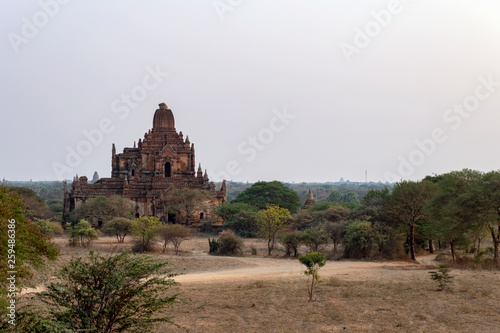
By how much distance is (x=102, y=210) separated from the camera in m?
48.2

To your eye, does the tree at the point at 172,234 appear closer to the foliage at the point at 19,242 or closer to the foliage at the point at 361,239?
the foliage at the point at 361,239

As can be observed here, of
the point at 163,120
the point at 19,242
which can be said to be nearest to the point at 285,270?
the point at 19,242

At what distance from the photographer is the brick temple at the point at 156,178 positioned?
52969mm

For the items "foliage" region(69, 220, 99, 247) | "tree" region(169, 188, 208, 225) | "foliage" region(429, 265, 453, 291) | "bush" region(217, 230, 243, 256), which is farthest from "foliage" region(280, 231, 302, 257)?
"tree" region(169, 188, 208, 225)

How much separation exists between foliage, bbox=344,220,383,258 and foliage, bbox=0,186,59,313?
20912 mm

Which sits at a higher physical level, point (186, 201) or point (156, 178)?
point (156, 178)

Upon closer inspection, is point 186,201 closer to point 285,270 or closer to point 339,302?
point 285,270

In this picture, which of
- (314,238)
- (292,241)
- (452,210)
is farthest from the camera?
(292,241)

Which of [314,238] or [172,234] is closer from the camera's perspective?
[314,238]

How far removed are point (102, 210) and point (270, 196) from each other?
1910 centimetres

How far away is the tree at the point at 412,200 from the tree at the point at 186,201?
76.9 feet

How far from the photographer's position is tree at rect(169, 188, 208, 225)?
1996 inches

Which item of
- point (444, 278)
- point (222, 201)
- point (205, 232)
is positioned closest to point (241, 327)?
point (444, 278)

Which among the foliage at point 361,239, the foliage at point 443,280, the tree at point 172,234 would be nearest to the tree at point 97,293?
the foliage at point 443,280
